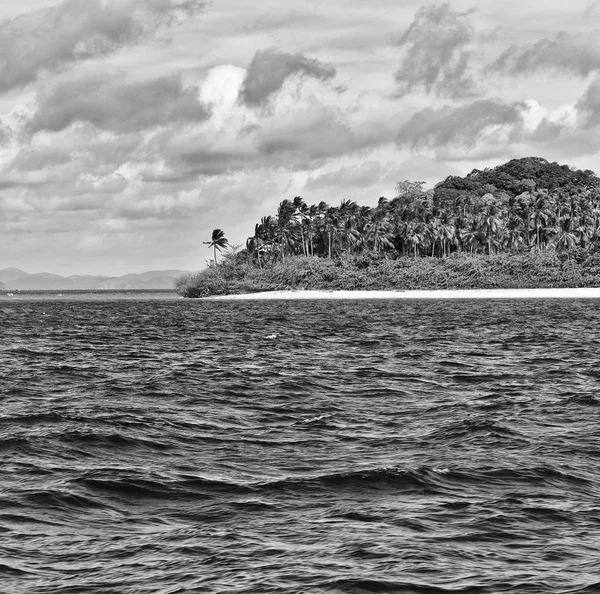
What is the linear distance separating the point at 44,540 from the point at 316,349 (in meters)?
33.4

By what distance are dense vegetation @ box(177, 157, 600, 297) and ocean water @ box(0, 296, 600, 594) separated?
123 meters

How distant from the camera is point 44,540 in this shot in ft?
40.5

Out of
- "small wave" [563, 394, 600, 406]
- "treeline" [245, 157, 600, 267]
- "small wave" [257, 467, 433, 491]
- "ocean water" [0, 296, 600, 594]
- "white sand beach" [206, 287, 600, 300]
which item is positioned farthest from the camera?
"treeline" [245, 157, 600, 267]

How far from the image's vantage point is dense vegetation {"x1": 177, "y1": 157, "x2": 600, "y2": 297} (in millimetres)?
154500

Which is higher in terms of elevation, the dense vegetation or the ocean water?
the dense vegetation

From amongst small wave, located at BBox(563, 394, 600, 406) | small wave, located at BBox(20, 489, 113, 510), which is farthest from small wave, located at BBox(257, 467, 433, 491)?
small wave, located at BBox(563, 394, 600, 406)

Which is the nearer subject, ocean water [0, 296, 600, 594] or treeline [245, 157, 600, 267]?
ocean water [0, 296, 600, 594]

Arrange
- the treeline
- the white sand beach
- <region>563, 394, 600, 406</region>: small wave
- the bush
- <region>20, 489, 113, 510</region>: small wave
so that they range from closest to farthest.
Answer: <region>20, 489, 113, 510</region>: small wave
<region>563, 394, 600, 406</region>: small wave
the white sand beach
the bush
the treeline

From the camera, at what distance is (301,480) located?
15.6 meters

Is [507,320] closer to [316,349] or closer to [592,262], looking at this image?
[316,349]

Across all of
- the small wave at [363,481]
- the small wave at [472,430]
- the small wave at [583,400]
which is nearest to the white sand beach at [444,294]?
the small wave at [583,400]

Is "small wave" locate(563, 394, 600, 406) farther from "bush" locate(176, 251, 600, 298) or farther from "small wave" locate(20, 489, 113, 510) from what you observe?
"bush" locate(176, 251, 600, 298)

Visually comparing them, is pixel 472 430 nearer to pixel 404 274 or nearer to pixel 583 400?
pixel 583 400

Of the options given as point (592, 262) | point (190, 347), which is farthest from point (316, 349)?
point (592, 262)
